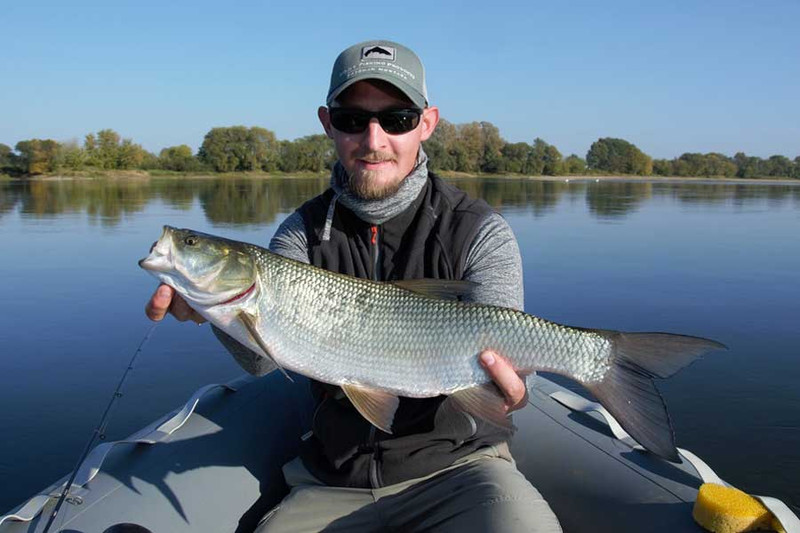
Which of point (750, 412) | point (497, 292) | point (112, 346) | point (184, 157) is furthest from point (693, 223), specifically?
point (184, 157)

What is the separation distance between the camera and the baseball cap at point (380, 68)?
3559 mm

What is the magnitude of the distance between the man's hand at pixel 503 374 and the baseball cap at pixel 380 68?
1594 mm

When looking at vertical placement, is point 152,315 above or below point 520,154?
below

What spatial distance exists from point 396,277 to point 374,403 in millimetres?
874

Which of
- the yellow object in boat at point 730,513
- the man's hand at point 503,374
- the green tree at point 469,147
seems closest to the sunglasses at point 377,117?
the man's hand at point 503,374

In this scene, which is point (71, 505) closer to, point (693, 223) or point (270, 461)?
point (270, 461)

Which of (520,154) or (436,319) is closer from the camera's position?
(436,319)

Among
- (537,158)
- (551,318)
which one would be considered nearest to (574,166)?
(537,158)

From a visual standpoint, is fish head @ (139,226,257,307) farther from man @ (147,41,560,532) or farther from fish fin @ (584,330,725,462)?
fish fin @ (584,330,725,462)

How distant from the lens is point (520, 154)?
413 ft

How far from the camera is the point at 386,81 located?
3.60 m

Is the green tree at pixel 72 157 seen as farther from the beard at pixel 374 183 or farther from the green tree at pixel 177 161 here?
the beard at pixel 374 183

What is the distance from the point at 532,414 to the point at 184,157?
111461 millimetres

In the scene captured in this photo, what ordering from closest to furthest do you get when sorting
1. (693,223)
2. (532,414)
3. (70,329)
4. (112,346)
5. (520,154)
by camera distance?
(532,414) < (112,346) < (70,329) < (693,223) < (520,154)
